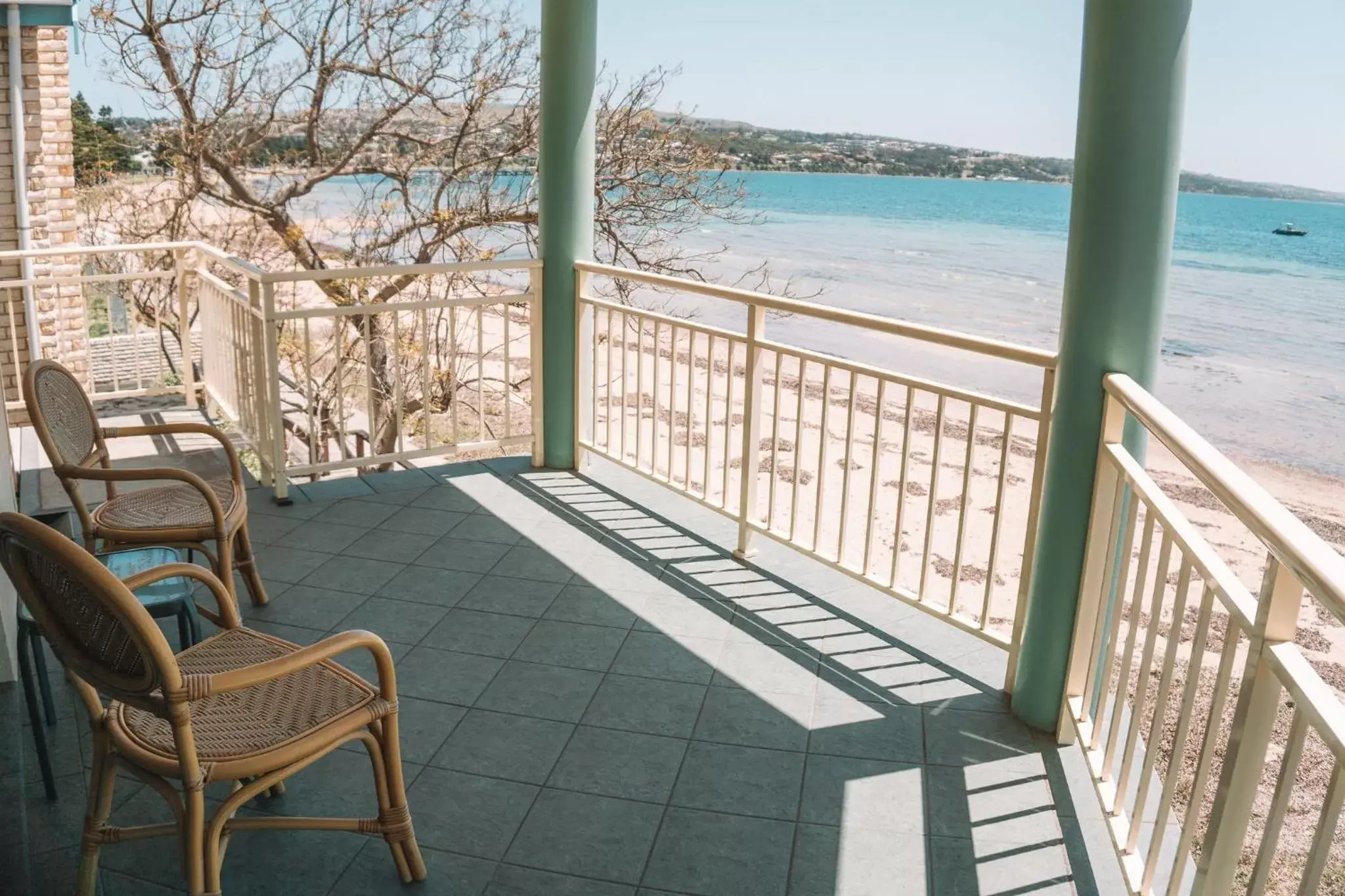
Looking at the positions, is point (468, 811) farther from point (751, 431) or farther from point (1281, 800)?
point (751, 431)

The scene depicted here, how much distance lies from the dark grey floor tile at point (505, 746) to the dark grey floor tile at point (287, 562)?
50.5 inches

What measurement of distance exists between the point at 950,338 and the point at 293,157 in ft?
25.2

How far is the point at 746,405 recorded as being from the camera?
13.6 ft

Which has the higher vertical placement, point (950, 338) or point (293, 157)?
point (293, 157)

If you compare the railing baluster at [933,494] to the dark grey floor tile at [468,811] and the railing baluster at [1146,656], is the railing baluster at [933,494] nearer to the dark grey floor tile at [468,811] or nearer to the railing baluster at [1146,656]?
the railing baluster at [1146,656]

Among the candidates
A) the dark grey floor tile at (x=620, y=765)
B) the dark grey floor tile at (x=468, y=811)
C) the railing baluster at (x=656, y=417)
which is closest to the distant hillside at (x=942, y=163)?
the railing baluster at (x=656, y=417)

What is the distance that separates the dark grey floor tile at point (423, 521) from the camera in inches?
178

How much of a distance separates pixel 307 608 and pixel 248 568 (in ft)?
0.78

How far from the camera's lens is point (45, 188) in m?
8.42

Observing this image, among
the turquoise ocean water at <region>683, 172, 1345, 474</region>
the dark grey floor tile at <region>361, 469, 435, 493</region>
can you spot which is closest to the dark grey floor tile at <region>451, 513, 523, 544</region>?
the dark grey floor tile at <region>361, 469, 435, 493</region>

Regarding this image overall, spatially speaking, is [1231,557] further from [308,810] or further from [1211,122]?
[1211,122]

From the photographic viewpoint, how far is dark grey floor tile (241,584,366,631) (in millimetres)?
3637

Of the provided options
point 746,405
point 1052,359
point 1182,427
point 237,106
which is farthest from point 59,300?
point 1182,427

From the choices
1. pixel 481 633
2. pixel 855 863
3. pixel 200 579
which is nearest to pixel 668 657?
pixel 481 633
